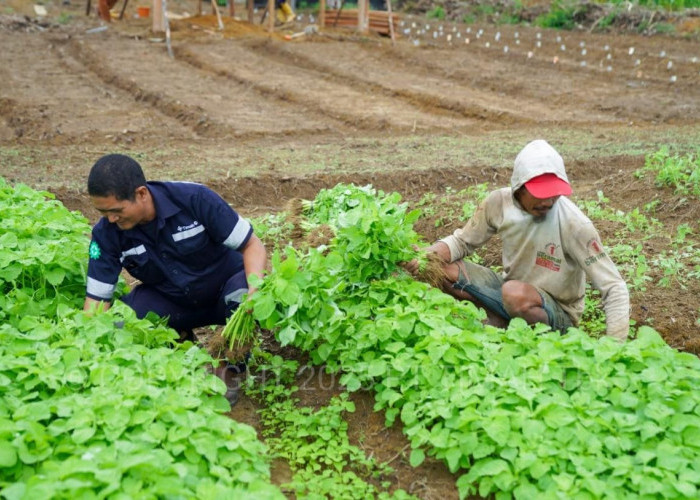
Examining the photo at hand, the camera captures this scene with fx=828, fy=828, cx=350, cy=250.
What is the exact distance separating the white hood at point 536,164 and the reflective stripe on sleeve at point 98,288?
82.0 inches

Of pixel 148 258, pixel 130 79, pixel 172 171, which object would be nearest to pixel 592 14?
pixel 130 79

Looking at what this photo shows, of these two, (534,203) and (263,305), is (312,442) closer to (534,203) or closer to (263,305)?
(263,305)

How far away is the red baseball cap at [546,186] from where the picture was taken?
12.8 ft

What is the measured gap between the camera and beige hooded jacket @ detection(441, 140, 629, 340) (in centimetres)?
391

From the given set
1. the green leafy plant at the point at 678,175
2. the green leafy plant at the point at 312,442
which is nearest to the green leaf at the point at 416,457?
the green leafy plant at the point at 312,442

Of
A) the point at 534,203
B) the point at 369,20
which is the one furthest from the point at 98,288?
the point at 369,20

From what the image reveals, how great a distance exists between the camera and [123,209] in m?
3.90

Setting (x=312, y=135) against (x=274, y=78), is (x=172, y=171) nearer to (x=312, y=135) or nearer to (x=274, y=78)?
(x=312, y=135)

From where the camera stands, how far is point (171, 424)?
3.01 metres

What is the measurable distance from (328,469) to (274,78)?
12044mm

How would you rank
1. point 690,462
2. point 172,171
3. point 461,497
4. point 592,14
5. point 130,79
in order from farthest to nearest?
point 592,14, point 130,79, point 172,171, point 461,497, point 690,462

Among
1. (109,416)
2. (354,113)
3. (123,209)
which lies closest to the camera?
(109,416)

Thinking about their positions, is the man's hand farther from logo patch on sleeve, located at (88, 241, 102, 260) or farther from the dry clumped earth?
the dry clumped earth

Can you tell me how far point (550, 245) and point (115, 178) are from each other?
7.07 ft
